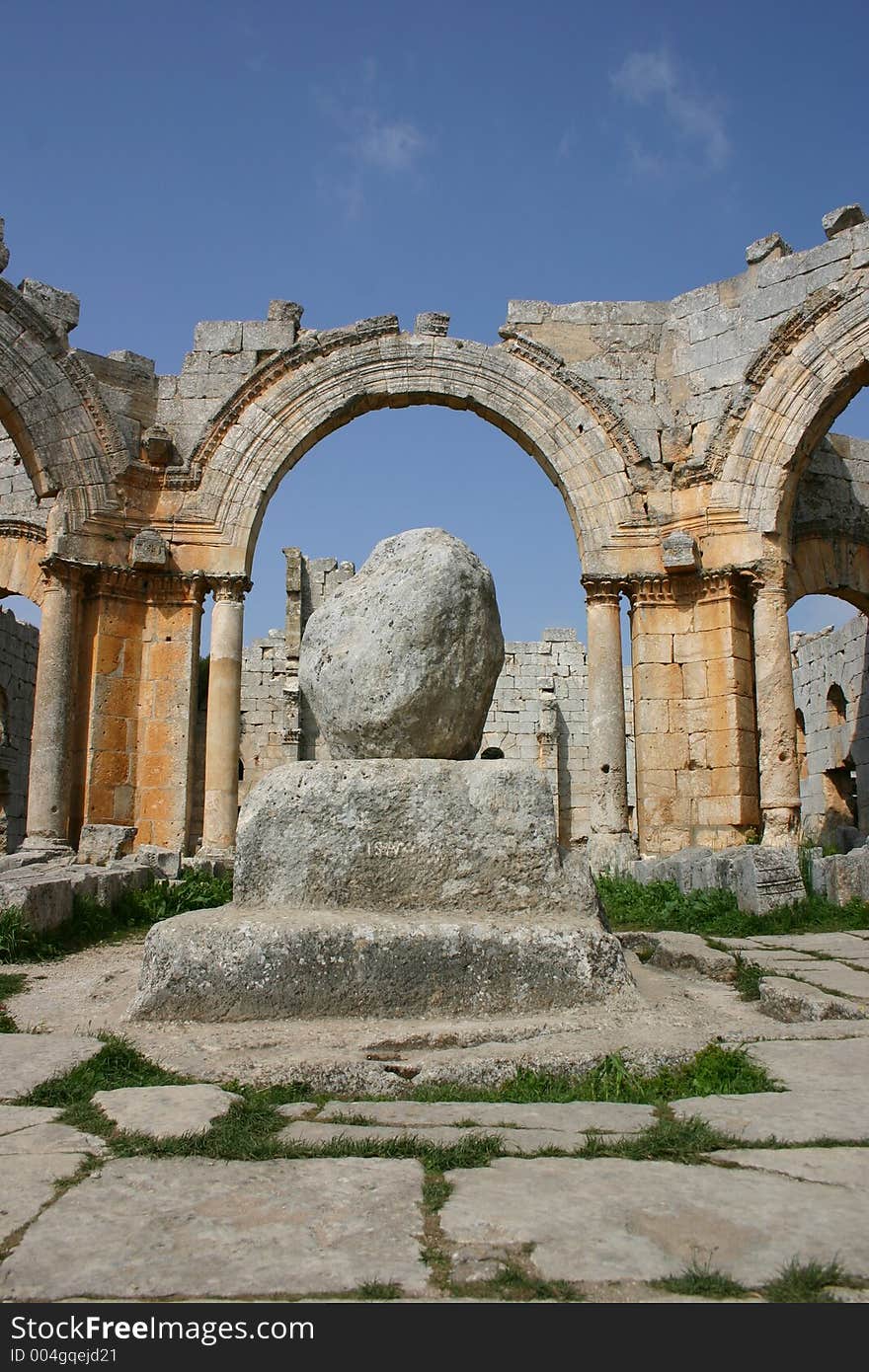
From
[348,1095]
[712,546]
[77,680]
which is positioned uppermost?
[712,546]

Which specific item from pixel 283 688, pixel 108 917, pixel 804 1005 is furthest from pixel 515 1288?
pixel 283 688

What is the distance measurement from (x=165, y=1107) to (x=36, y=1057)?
0.76 m

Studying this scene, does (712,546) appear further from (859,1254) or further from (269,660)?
(269,660)

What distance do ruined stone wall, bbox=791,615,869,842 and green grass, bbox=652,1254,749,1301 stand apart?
1522 cm

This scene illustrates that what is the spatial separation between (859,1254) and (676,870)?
7967mm

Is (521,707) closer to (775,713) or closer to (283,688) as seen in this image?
(283,688)

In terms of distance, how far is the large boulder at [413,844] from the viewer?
13.4 feet

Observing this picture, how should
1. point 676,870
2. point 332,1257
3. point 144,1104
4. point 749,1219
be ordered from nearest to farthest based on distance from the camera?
point 332,1257 → point 749,1219 → point 144,1104 → point 676,870

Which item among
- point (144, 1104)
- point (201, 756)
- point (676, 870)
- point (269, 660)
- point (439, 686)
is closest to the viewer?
point (144, 1104)

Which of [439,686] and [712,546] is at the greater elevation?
[712,546]

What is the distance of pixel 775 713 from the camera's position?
10680 millimetres

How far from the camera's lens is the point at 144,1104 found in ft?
8.91

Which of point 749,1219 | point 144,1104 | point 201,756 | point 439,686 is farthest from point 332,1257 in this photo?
point 201,756

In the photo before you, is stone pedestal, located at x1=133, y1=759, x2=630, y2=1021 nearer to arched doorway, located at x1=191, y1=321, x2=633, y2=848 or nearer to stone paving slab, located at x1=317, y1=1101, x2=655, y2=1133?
stone paving slab, located at x1=317, y1=1101, x2=655, y2=1133
